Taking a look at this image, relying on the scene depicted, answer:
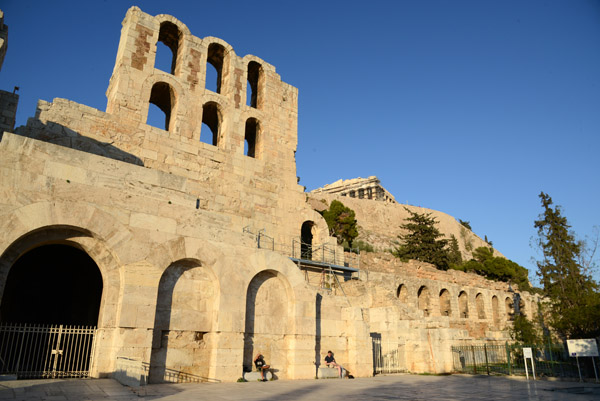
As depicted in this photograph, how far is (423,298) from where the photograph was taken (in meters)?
30.7

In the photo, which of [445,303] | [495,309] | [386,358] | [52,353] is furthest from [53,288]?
[495,309]

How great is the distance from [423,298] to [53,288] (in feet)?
79.9

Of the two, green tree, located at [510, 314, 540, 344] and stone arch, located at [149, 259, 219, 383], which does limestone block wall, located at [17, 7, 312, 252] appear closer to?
stone arch, located at [149, 259, 219, 383]

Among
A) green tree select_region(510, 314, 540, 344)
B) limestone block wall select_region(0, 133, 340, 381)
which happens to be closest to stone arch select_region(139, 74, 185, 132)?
limestone block wall select_region(0, 133, 340, 381)

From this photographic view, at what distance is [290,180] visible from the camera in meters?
22.0

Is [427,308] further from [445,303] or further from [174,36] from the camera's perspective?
[174,36]

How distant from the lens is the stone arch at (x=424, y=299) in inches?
1193

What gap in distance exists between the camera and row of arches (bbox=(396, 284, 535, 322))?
29434 mm

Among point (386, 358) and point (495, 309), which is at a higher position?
point (495, 309)

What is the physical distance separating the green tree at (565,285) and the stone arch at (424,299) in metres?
7.85

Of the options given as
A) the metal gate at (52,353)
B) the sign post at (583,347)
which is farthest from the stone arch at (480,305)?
the metal gate at (52,353)

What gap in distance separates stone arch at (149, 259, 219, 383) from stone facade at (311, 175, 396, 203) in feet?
255

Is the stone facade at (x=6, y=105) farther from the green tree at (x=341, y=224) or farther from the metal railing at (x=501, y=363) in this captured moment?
the green tree at (x=341, y=224)

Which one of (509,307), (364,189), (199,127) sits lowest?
(509,307)
